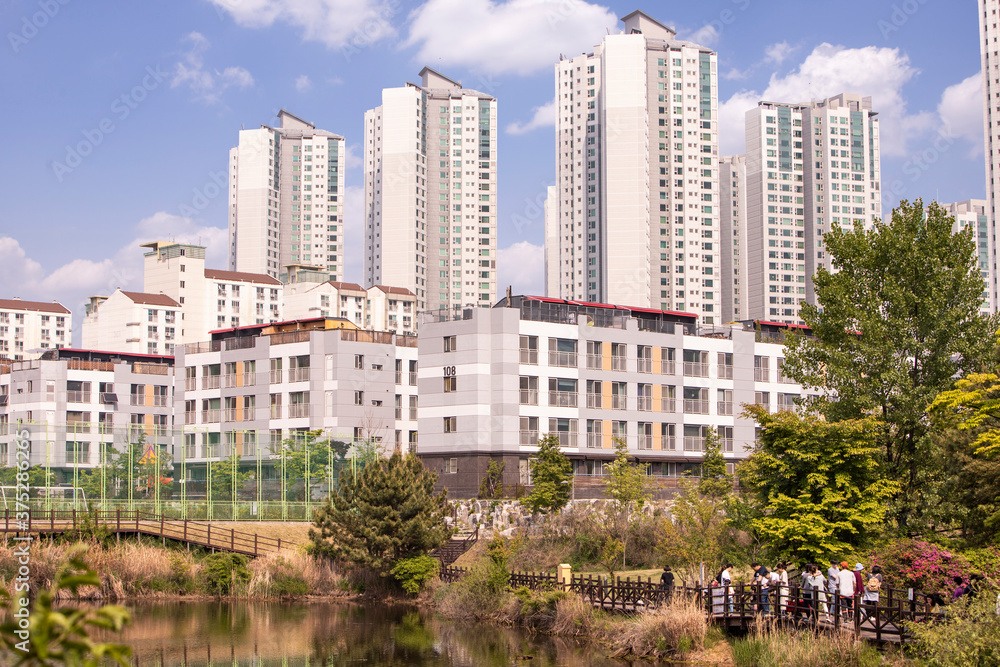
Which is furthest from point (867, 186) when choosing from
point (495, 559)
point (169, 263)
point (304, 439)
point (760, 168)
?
point (495, 559)

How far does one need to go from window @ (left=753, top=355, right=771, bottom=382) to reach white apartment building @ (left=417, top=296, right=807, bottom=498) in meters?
0.93

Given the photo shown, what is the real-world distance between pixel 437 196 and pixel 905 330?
507ft

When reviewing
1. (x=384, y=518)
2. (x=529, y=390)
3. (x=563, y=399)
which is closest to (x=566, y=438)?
(x=563, y=399)

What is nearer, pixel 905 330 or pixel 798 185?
pixel 905 330

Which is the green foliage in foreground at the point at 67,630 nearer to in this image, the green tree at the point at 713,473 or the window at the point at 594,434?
the green tree at the point at 713,473

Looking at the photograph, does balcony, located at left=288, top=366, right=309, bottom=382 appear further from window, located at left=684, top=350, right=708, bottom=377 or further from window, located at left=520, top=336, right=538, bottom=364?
window, located at left=684, top=350, right=708, bottom=377

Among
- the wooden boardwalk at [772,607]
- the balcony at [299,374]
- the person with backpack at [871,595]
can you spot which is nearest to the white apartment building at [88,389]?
the balcony at [299,374]

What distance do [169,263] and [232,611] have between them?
117 m

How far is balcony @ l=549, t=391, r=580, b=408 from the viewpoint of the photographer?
232 ft

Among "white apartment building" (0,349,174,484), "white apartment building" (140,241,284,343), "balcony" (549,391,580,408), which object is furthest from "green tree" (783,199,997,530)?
"white apartment building" (140,241,284,343)

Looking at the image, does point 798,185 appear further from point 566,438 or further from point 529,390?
point 529,390

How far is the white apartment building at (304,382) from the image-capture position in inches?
3238

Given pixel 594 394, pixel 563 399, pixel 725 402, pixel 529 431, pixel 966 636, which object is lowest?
pixel 966 636

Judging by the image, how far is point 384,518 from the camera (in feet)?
154
